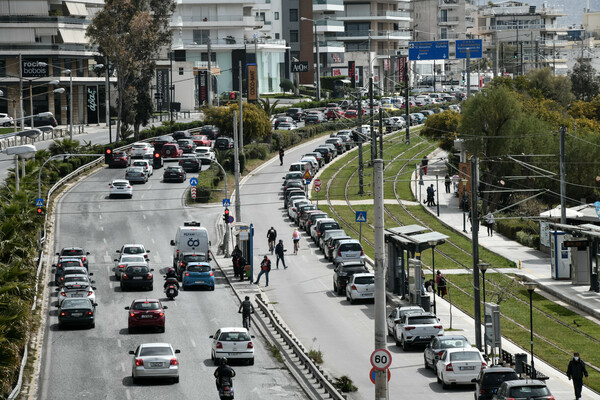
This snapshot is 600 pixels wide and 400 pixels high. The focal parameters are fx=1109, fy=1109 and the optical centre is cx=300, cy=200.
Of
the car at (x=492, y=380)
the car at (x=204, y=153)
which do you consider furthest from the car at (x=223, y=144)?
the car at (x=492, y=380)

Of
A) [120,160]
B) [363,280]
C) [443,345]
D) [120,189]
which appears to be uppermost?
[120,160]

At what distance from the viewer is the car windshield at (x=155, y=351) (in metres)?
33.2

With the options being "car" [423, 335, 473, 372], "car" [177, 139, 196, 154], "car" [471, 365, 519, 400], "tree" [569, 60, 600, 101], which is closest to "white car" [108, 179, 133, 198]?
"car" [177, 139, 196, 154]

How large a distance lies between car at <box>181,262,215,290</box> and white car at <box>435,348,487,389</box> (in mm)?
21088

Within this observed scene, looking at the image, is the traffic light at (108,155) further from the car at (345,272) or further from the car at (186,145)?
the car at (186,145)

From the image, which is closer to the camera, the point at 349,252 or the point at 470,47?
the point at 349,252

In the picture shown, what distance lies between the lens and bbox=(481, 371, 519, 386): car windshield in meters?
28.3

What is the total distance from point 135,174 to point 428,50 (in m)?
36.8

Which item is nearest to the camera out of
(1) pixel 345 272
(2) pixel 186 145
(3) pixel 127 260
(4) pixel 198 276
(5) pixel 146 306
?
(5) pixel 146 306

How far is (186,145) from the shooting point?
313 ft

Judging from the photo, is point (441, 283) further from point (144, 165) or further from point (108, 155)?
point (144, 165)

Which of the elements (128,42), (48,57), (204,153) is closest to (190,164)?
(204,153)

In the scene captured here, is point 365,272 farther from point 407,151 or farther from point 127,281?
point 407,151

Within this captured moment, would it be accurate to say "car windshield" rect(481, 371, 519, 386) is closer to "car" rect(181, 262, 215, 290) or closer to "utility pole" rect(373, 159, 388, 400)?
"utility pole" rect(373, 159, 388, 400)
